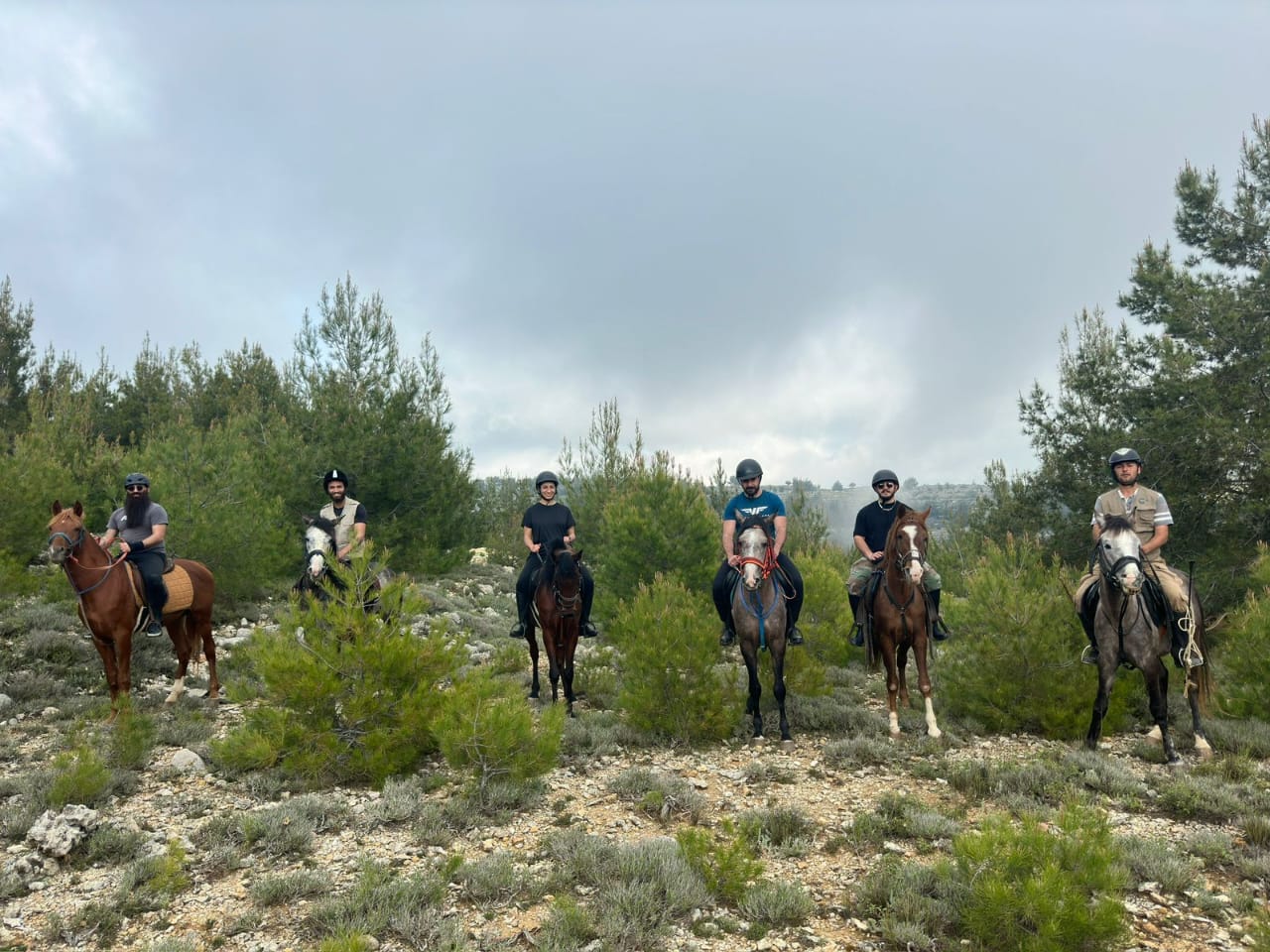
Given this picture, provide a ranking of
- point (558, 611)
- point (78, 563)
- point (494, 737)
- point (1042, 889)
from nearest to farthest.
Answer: point (1042, 889) → point (494, 737) → point (78, 563) → point (558, 611)

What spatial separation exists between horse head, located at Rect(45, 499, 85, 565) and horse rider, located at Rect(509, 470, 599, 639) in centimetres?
495

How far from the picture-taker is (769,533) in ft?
23.5

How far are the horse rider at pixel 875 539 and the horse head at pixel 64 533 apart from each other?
8.82 m

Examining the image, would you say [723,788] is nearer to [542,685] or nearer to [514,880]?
[514,880]

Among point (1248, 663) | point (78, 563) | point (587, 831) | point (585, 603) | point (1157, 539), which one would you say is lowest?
point (587, 831)

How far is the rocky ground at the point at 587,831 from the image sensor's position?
3.68 meters

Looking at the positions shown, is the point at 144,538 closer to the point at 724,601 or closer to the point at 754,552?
the point at 724,601

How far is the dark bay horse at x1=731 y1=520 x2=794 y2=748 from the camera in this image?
6.98m

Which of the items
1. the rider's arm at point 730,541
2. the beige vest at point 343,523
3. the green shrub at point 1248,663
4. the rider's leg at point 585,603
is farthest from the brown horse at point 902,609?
the beige vest at point 343,523

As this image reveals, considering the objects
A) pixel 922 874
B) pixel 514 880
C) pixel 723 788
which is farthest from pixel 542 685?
pixel 922 874

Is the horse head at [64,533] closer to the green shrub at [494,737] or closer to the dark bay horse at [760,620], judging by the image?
the green shrub at [494,737]

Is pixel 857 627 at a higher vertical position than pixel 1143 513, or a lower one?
lower

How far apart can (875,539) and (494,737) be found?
4946 mm

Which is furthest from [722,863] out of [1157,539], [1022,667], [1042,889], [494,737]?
[1157,539]
